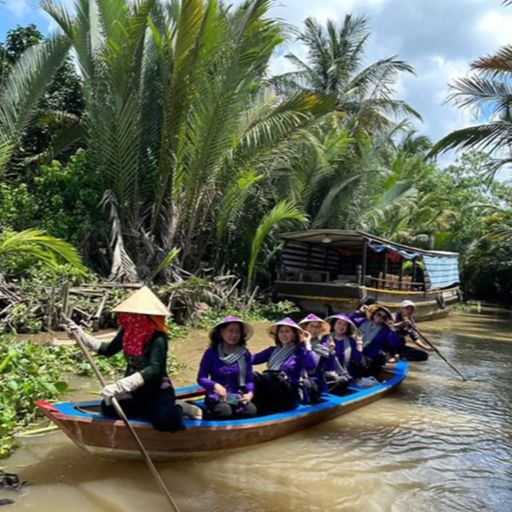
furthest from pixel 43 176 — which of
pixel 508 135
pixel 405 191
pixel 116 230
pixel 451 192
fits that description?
pixel 451 192

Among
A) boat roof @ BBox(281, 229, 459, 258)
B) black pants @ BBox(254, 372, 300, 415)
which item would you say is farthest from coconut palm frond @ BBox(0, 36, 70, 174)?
black pants @ BBox(254, 372, 300, 415)

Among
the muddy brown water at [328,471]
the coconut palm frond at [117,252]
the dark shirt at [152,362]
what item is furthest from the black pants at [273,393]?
the coconut palm frond at [117,252]

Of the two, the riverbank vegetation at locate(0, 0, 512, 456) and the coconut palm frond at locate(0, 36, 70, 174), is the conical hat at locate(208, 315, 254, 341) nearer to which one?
the riverbank vegetation at locate(0, 0, 512, 456)

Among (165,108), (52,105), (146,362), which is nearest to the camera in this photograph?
(146,362)

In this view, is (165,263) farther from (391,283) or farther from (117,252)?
(391,283)

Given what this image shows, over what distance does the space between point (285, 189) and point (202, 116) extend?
4694mm

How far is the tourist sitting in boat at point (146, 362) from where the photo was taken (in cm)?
480

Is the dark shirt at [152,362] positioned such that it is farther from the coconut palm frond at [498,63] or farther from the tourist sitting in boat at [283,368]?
the coconut palm frond at [498,63]

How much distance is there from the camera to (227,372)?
224 inches

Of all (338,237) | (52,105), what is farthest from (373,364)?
(52,105)

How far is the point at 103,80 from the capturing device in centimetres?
1321

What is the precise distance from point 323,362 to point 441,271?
47.2 ft

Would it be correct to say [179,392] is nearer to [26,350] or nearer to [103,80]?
[26,350]

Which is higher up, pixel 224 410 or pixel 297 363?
pixel 297 363
